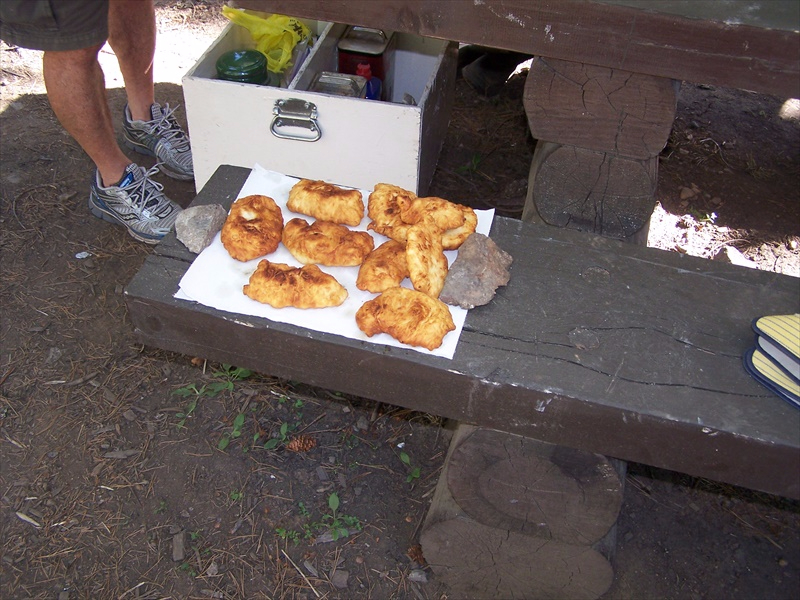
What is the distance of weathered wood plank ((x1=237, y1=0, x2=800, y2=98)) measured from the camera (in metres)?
1.89

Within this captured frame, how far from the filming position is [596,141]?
87.9 inches

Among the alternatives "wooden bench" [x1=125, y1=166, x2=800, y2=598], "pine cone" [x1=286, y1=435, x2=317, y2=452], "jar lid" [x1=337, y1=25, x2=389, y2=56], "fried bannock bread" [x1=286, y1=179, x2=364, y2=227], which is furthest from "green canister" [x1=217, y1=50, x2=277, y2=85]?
"pine cone" [x1=286, y1=435, x2=317, y2=452]

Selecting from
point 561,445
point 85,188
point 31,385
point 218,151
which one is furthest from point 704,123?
point 31,385

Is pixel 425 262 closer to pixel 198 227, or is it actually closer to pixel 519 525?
pixel 198 227

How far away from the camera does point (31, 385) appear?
9.23 feet

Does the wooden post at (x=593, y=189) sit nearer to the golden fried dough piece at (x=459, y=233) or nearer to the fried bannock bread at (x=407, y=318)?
the golden fried dough piece at (x=459, y=233)

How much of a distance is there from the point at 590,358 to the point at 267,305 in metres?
0.77

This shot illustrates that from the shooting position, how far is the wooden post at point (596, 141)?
6.83ft

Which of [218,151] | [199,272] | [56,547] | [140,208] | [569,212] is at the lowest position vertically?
[56,547]

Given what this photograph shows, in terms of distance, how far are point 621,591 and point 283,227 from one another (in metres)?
1.58

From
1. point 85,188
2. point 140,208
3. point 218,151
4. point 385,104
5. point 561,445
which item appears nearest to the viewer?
point 561,445

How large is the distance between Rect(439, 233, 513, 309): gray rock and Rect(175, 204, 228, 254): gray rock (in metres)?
0.63

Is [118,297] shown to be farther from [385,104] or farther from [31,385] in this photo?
[385,104]

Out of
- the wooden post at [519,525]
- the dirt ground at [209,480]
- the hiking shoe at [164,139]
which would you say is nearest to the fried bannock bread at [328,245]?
the wooden post at [519,525]
